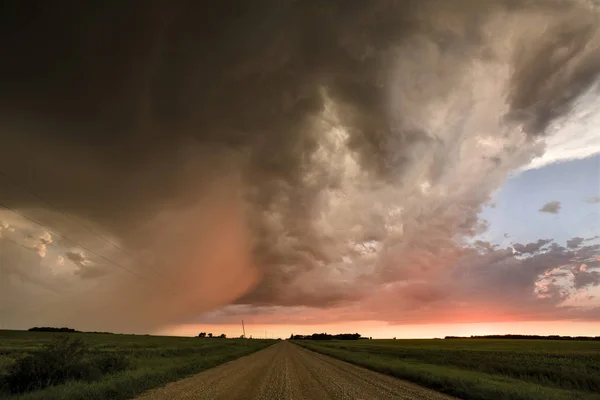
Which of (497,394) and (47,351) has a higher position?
(47,351)

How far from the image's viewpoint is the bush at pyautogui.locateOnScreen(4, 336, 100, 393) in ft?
55.1

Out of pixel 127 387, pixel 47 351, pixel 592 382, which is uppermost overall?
pixel 47 351

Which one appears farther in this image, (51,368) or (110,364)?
(110,364)

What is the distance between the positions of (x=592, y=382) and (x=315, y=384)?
59.2ft

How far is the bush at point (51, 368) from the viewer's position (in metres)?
16.8

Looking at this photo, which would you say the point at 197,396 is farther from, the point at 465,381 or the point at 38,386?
the point at 465,381

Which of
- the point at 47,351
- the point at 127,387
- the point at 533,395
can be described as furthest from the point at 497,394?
the point at 47,351

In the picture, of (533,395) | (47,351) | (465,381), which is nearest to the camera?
(533,395)

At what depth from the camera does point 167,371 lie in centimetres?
2442

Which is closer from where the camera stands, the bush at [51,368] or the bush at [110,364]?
the bush at [51,368]

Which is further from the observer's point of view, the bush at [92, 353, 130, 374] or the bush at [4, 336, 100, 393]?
the bush at [92, 353, 130, 374]

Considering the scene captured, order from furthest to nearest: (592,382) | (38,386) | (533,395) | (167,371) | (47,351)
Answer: (167,371) → (592,382) → (47,351) → (38,386) → (533,395)

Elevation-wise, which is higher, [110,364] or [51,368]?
[51,368]

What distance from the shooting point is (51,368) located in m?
17.7
